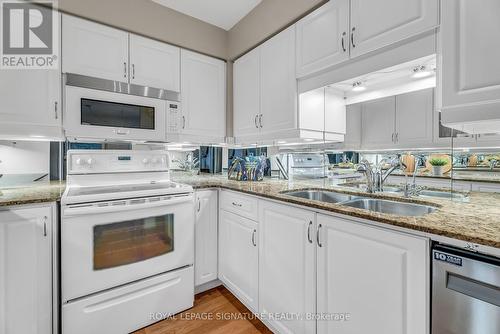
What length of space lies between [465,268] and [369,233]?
31cm

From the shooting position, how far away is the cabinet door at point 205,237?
1982 millimetres

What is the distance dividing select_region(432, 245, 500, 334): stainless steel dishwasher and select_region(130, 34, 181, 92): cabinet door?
2.22m

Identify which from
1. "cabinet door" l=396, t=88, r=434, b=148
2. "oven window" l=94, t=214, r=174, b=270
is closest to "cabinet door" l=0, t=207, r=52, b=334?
"oven window" l=94, t=214, r=174, b=270

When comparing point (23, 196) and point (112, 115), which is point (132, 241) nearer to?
point (23, 196)

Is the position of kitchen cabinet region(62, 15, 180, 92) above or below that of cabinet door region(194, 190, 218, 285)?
above

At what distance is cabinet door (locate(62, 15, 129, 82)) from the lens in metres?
1.75

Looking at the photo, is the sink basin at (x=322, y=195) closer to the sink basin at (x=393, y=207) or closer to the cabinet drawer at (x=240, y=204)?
the sink basin at (x=393, y=207)

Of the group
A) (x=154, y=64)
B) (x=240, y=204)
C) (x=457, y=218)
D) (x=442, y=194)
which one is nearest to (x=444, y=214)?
(x=457, y=218)

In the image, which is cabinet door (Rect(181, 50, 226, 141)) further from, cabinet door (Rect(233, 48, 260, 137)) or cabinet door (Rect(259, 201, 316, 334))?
cabinet door (Rect(259, 201, 316, 334))

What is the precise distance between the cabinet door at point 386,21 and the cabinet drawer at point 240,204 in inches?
45.3

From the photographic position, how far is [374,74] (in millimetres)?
1454

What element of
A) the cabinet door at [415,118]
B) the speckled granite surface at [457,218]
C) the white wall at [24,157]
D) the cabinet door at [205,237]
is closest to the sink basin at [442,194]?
the speckled granite surface at [457,218]

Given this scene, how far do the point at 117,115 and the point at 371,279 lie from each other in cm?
202

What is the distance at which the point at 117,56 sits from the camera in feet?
6.37
